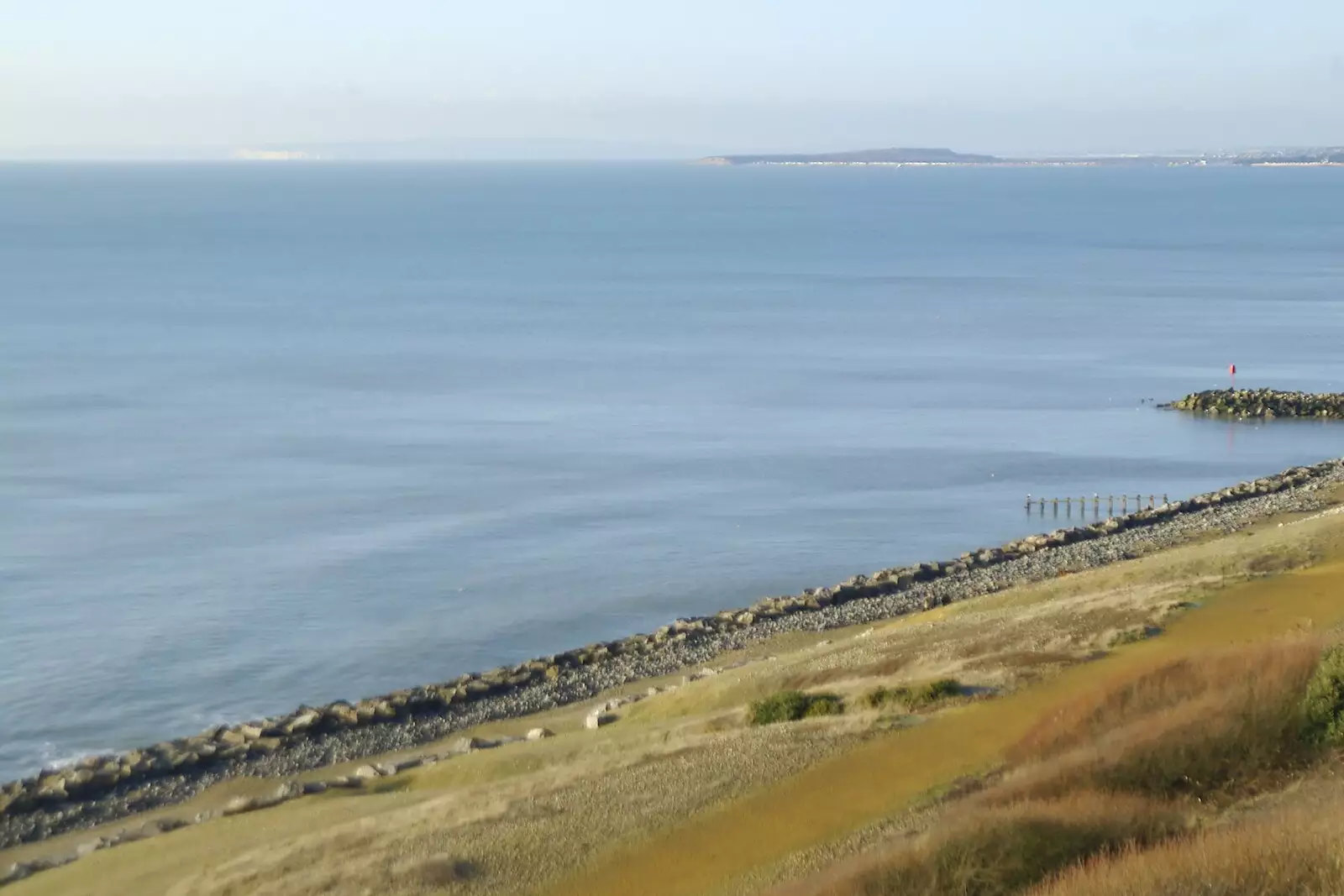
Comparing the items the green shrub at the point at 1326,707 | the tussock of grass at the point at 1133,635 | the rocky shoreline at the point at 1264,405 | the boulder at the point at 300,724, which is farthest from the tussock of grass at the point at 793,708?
the rocky shoreline at the point at 1264,405

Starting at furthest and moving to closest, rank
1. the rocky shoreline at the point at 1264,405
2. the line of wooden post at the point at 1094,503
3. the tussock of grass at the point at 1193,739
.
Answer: the rocky shoreline at the point at 1264,405 < the line of wooden post at the point at 1094,503 < the tussock of grass at the point at 1193,739

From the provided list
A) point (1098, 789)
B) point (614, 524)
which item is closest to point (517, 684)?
point (614, 524)

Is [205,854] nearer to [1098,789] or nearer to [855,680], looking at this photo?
[855,680]

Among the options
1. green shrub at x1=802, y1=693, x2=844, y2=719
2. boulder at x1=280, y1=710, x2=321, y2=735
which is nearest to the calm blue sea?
boulder at x1=280, y1=710, x2=321, y2=735

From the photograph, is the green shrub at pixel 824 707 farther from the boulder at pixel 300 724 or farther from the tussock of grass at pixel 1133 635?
the boulder at pixel 300 724

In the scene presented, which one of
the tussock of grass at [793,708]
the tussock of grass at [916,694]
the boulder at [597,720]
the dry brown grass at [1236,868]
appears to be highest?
the dry brown grass at [1236,868]

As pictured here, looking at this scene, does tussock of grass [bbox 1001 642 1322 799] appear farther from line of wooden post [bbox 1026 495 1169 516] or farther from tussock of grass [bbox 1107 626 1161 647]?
line of wooden post [bbox 1026 495 1169 516]

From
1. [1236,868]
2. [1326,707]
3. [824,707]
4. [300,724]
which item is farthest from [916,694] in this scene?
[300,724]

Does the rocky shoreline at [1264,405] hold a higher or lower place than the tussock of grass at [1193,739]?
lower
